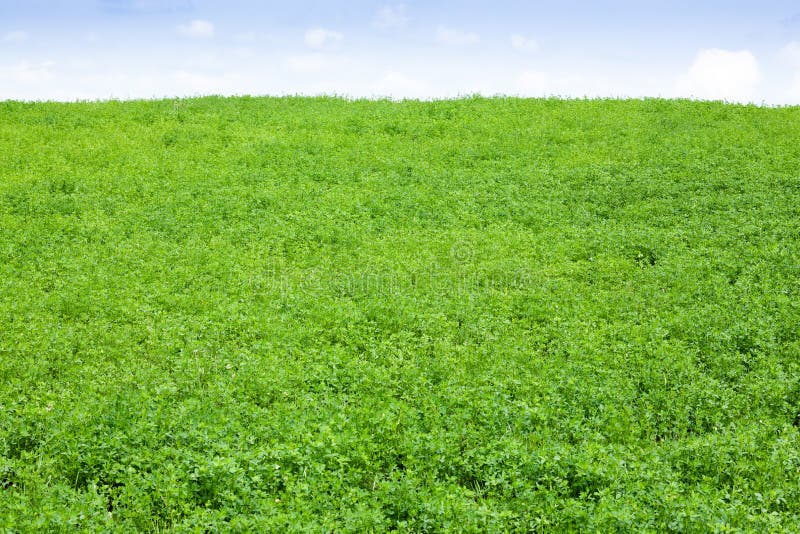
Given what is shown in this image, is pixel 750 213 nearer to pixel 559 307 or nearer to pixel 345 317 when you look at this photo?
pixel 559 307

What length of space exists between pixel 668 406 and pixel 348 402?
13.8 feet

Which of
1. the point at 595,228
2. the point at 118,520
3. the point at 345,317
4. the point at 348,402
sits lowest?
the point at 118,520

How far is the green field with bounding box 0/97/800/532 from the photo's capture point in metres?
6.40

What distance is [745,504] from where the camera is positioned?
649cm

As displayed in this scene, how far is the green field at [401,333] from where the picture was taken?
6398mm

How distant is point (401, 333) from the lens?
33.2ft

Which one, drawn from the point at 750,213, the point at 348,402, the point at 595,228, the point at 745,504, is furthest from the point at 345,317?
the point at 750,213

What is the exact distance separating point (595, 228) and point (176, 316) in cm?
1002

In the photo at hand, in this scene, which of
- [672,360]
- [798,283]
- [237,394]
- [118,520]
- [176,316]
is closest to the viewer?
[118,520]

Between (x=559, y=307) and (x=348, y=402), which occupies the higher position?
(x=559, y=307)

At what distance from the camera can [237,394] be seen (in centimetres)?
821

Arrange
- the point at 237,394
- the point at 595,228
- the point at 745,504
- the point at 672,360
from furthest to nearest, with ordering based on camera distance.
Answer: the point at 595,228 < the point at 672,360 < the point at 237,394 < the point at 745,504

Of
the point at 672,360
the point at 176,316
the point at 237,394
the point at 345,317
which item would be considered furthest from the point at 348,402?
the point at 672,360

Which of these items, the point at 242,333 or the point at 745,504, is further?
the point at 242,333
